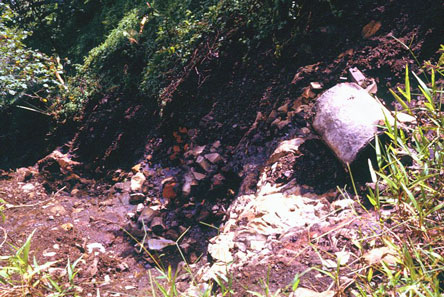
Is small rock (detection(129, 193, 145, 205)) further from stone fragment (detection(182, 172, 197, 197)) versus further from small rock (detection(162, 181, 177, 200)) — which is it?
stone fragment (detection(182, 172, 197, 197))

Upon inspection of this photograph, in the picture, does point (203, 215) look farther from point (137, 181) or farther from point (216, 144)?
point (137, 181)

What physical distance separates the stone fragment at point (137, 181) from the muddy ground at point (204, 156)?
0.06 feet

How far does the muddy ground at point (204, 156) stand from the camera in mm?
2125

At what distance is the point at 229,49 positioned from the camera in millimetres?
3285

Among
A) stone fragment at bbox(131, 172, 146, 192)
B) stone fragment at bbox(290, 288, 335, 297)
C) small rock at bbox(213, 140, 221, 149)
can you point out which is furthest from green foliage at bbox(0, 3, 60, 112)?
stone fragment at bbox(290, 288, 335, 297)

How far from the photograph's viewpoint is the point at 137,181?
353 cm

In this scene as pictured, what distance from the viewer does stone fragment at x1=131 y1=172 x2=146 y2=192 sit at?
11.4 feet

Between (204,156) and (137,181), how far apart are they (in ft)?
3.32

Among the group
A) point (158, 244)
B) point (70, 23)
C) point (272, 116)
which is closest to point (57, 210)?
point (158, 244)

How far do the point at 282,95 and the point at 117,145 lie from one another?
2.37 m

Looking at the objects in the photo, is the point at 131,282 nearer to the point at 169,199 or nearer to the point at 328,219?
the point at 169,199

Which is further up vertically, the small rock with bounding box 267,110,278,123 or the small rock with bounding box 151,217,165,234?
the small rock with bounding box 267,110,278,123

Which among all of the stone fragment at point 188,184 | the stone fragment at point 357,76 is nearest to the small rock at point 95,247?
the stone fragment at point 188,184

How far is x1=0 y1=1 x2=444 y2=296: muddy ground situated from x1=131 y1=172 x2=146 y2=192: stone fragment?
0.06 ft
